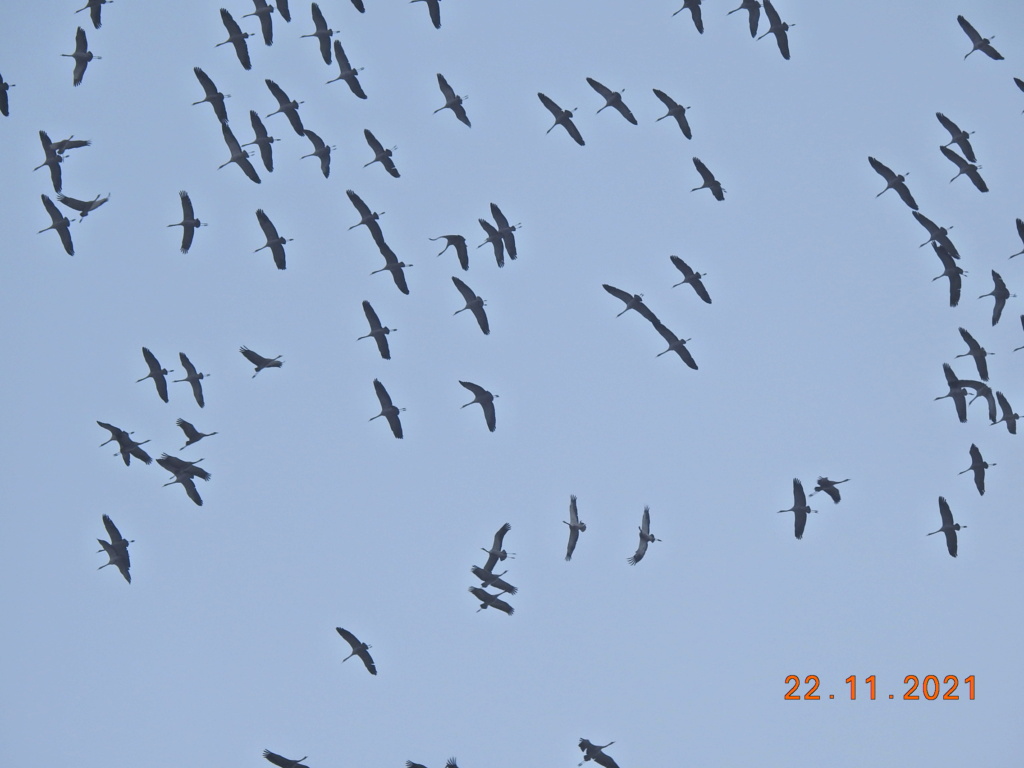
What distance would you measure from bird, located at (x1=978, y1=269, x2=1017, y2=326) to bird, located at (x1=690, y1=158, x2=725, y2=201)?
8.36 m

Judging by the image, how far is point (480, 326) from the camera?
161 feet

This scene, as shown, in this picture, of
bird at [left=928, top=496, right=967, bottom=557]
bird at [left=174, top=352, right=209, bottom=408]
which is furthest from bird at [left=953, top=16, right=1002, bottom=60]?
bird at [left=174, top=352, right=209, bottom=408]

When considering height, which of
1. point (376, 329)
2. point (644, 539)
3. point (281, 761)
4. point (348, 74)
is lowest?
point (281, 761)

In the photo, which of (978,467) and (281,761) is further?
(978,467)

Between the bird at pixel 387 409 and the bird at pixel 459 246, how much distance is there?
4.13 metres

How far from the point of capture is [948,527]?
49.7 metres

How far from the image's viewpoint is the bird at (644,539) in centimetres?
4556

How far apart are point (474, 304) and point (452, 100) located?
5.70m

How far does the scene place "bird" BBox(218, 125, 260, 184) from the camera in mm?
47844

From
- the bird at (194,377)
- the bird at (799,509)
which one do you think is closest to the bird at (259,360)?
the bird at (194,377)

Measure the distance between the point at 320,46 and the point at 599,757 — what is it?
810 inches

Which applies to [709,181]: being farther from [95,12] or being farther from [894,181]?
[95,12]

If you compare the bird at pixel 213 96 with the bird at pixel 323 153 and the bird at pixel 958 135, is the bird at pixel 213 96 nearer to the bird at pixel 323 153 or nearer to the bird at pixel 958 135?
the bird at pixel 323 153

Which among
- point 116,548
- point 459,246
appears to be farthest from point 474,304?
point 116,548
